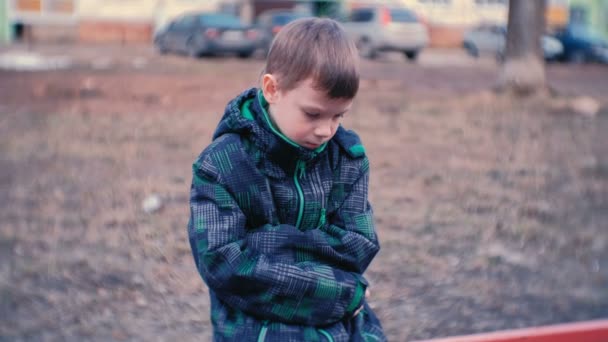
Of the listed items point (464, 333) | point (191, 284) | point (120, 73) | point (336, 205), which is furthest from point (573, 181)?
point (120, 73)

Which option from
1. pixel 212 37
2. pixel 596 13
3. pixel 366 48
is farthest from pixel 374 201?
pixel 596 13

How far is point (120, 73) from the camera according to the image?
516 inches

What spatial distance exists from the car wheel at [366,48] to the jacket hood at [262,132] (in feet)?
63.5

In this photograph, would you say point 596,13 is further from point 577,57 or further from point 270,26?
point 270,26

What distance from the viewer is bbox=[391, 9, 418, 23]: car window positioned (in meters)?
21.7

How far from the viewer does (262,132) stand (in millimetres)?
1976

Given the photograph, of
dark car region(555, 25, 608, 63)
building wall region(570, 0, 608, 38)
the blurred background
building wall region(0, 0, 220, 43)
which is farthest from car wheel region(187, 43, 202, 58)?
building wall region(570, 0, 608, 38)

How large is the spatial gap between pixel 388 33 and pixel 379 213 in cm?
1597

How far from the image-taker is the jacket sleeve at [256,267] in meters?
1.90

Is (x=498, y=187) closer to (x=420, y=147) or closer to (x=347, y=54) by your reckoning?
(x=420, y=147)

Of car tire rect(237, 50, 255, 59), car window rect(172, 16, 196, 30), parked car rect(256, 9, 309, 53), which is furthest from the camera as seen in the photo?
car window rect(172, 16, 196, 30)

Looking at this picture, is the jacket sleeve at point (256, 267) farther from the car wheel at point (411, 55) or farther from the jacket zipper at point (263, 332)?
the car wheel at point (411, 55)

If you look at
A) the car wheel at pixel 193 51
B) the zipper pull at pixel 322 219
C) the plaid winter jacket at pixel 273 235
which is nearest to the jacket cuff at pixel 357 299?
the plaid winter jacket at pixel 273 235

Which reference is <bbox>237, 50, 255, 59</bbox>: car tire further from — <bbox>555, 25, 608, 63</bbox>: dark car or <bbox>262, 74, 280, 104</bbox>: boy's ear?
<bbox>262, 74, 280, 104</bbox>: boy's ear
